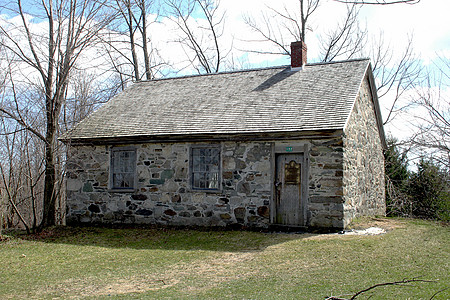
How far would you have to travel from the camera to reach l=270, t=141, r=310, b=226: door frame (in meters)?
10.1

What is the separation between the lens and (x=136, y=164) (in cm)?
1199

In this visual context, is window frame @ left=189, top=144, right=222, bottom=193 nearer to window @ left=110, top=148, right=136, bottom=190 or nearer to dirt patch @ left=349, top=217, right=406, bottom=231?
window @ left=110, top=148, right=136, bottom=190

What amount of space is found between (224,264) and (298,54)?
334 inches

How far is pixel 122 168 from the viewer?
12312 mm

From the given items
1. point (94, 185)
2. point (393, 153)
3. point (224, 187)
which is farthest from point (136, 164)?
point (393, 153)

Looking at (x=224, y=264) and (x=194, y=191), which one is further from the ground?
(x=194, y=191)

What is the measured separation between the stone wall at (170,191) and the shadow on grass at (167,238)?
1.49 ft

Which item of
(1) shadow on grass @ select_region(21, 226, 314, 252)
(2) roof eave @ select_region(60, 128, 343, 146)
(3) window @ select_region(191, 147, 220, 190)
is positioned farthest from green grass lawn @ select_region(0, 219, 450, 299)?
(2) roof eave @ select_region(60, 128, 343, 146)

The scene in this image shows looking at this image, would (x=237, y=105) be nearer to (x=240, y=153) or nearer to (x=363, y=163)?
(x=240, y=153)

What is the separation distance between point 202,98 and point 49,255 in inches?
261

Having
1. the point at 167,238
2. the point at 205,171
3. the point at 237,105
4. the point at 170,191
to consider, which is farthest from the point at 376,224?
the point at 170,191

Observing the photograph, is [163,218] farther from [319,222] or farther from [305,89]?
[305,89]

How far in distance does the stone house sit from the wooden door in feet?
0.08

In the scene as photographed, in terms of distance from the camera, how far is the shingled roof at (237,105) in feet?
34.9
